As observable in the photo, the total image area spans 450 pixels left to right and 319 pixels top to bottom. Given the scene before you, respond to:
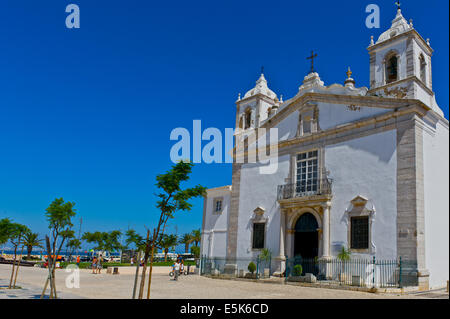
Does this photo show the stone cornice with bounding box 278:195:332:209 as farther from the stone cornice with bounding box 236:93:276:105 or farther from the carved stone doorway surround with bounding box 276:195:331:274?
the stone cornice with bounding box 236:93:276:105

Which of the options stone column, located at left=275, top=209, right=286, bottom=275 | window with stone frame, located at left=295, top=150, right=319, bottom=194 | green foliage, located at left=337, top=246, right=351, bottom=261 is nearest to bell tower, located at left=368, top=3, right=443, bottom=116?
window with stone frame, located at left=295, top=150, right=319, bottom=194

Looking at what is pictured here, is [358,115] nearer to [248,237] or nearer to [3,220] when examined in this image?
[248,237]

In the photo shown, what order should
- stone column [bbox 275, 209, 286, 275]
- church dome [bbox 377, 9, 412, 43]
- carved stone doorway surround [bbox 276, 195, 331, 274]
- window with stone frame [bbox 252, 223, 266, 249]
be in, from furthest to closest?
window with stone frame [bbox 252, 223, 266, 249]
stone column [bbox 275, 209, 286, 275]
church dome [bbox 377, 9, 412, 43]
carved stone doorway surround [bbox 276, 195, 331, 274]

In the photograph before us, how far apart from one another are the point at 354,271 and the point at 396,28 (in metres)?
13.1

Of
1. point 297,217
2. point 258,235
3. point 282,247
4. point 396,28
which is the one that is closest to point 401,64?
point 396,28

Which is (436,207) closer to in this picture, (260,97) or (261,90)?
(260,97)

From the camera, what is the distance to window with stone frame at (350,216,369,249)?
18.9 m

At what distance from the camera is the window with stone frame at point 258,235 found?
24.1 meters

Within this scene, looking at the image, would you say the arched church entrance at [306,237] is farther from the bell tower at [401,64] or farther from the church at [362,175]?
the bell tower at [401,64]

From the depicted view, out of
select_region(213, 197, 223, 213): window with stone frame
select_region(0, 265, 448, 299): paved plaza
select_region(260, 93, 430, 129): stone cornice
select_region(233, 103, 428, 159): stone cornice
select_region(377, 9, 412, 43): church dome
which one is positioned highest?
select_region(377, 9, 412, 43): church dome

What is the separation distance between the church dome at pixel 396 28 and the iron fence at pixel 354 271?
1190 cm

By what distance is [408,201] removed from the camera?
17625 mm

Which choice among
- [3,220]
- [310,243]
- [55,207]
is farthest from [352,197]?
[3,220]

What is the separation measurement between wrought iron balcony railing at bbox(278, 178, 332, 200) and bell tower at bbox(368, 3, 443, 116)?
18.1 feet
